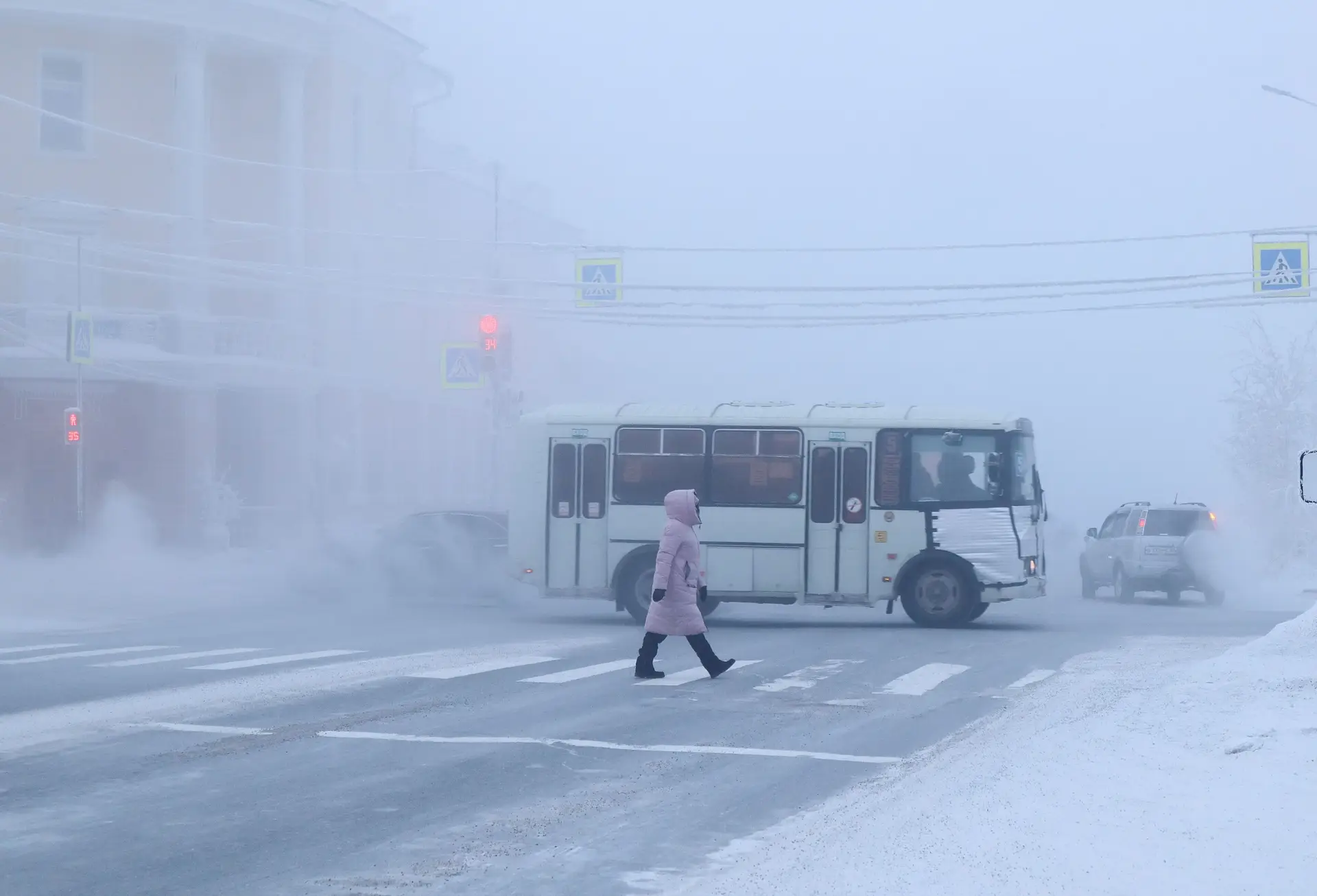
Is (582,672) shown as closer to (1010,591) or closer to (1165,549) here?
(1010,591)

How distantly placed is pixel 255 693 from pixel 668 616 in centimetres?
370

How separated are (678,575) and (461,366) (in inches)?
843

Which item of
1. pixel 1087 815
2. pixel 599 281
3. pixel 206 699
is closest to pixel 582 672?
pixel 206 699

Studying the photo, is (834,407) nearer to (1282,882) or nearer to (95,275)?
(1282,882)

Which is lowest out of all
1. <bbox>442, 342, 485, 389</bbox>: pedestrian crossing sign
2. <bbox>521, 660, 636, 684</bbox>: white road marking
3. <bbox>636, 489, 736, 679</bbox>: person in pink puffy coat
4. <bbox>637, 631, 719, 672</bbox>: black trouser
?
<bbox>521, 660, 636, 684</bbox>: white road marking

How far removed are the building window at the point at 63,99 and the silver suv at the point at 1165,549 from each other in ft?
92.5

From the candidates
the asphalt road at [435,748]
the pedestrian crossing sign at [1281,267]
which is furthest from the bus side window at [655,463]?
the pedestrian crossing sign at [1281,267]

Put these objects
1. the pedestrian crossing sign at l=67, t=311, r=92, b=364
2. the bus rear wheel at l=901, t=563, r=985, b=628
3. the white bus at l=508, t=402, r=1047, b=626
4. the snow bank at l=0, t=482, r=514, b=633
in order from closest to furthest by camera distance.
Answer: the bus rear wheel at l=901, t=563, r=985, b=628, the white bus at l=508, t=402, r=1047, b=626, the snow bank at l=0, t=482, r=514, b=633, the pedestrian crossing sign at l=67, t=311, r=92, b=364

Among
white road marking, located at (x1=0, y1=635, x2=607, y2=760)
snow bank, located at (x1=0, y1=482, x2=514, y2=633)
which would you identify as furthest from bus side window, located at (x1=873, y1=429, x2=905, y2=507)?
snow bank, located at (x1=0, y1=482, x2=514, y2=633)

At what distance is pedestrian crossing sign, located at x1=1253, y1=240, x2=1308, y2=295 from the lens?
2688 cm

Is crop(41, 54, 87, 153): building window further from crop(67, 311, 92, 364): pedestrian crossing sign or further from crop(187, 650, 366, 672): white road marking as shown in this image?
crop(187, 650, 366, 672): white road marking

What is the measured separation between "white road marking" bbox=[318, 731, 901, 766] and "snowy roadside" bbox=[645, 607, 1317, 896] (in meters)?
0.53

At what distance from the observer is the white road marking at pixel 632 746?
10.1 meters

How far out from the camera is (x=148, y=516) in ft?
133
